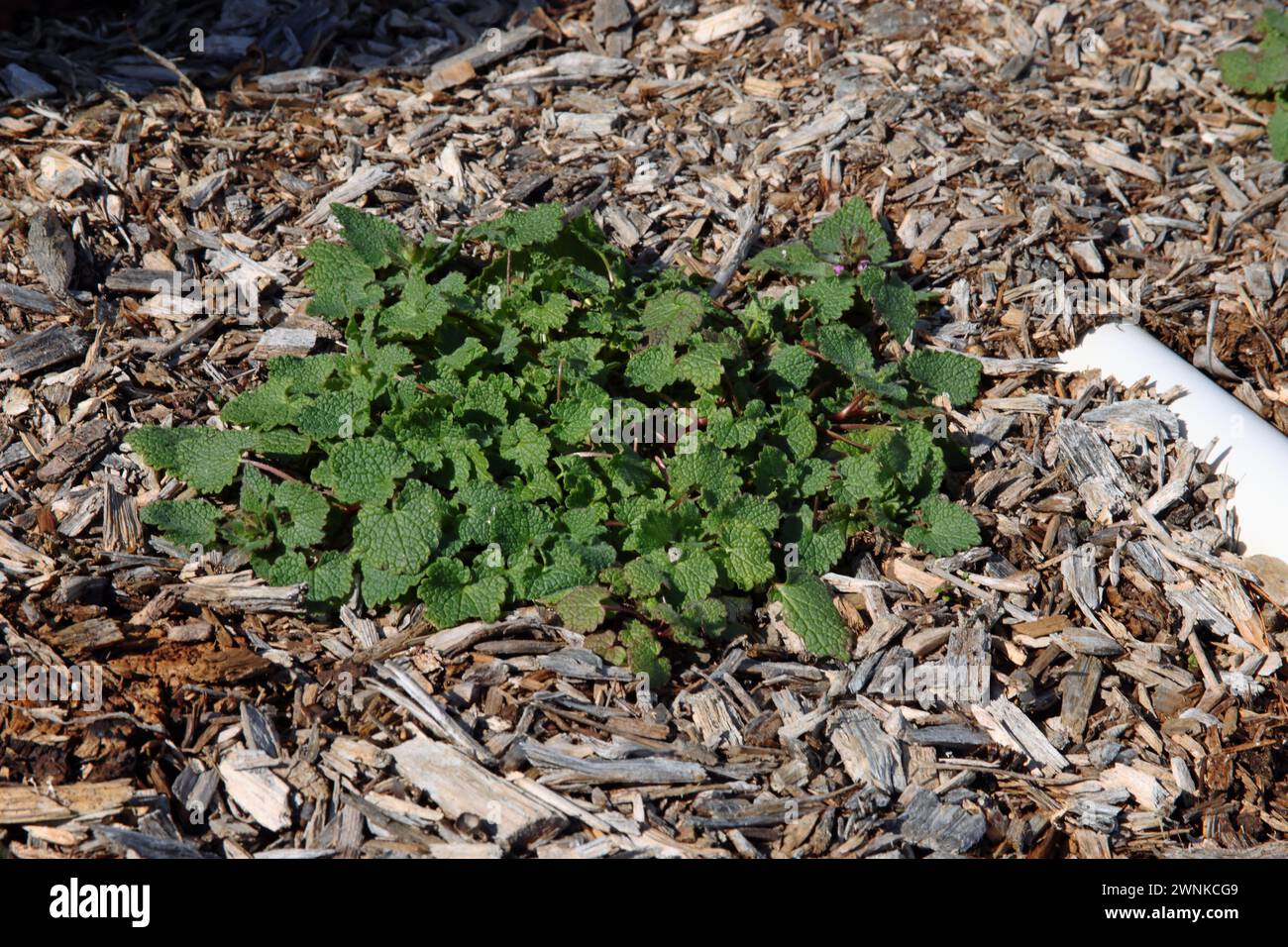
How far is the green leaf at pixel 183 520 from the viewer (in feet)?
9.89

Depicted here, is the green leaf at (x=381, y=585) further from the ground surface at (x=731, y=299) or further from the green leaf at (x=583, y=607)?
the green leaf at (x=583, y=607)

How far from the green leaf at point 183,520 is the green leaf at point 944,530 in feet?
6.75

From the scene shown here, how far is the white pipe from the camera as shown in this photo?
338cm

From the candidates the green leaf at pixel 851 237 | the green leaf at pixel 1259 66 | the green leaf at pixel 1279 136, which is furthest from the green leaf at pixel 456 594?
the green leaf at pixel 1259 66

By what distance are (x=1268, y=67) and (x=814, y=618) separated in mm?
3548

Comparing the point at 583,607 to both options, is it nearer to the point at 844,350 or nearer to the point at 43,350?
the point at 844,350

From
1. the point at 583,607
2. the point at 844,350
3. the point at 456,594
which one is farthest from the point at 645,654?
the point at 844,350

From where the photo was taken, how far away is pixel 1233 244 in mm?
4285

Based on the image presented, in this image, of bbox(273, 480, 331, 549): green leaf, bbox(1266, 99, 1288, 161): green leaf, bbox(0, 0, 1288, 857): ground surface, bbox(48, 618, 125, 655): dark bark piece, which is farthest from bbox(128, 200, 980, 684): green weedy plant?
bbox(1266, 99, 1288, 161): green leaf

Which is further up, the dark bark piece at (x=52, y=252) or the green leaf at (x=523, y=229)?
the green leaf at (x=523, y=229)

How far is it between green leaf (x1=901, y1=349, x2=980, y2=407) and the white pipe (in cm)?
51

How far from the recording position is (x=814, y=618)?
9.88ft

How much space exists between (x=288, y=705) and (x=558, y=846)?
84 centimetres
